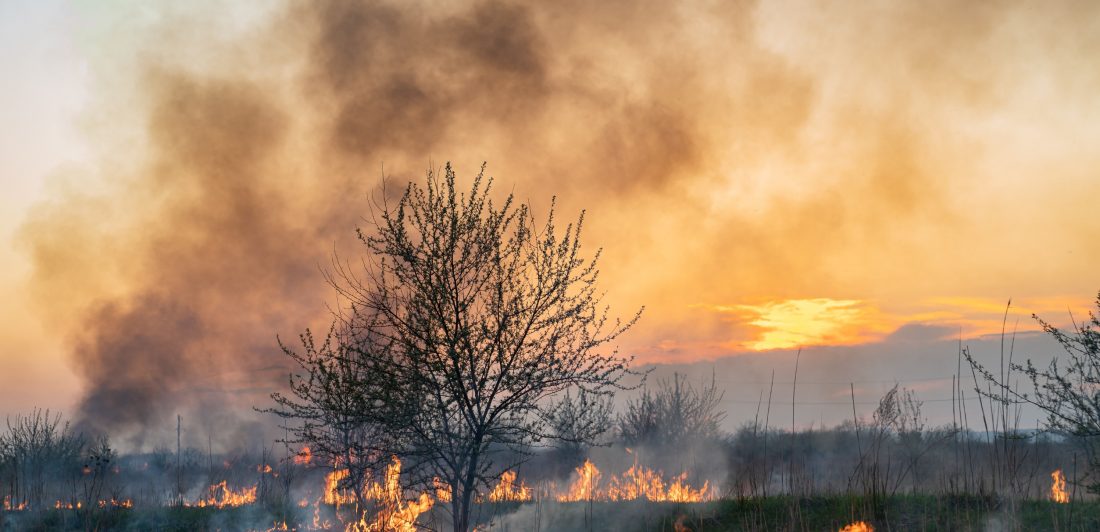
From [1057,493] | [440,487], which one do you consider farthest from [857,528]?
[1057,493]

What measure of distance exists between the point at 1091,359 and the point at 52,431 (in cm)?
3273

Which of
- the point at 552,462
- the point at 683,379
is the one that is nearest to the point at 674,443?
the point at 683,379

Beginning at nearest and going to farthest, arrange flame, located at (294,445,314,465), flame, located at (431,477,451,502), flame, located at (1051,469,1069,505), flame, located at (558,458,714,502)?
flame, located at (431,477,451,502) < flame, located at (1051,469,1069,505) < flame, located at (294,445,314,465) < flame, located at (558,458,714,502)

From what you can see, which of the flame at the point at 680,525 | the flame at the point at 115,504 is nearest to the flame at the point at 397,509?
the flame at the point at 680,525

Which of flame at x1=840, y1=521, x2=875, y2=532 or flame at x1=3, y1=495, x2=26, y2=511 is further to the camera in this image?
flame at x1=3, y1=495, x2=26, y2=511

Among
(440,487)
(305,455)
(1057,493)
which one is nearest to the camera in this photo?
(440,487)

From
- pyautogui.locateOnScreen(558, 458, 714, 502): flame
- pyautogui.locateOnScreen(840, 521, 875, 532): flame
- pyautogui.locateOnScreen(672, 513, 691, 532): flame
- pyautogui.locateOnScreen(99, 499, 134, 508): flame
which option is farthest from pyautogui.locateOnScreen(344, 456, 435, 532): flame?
pyautogui.locateOnScreen(99, 499, 134, 508): flame

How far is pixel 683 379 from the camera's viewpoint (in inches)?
1255

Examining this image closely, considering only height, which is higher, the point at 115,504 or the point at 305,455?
the point at 305,455

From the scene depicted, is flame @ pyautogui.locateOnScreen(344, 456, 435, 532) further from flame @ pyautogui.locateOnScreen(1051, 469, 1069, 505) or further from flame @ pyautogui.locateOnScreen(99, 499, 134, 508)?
flame @ pyautogui.locateOnScreen(1051, 469, 1069, 505)

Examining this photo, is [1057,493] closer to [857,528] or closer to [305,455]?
[857,528]

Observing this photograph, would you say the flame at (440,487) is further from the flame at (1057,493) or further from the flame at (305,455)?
the flame at (1057,493)

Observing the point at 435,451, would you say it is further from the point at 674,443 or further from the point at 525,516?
the point at 674,443

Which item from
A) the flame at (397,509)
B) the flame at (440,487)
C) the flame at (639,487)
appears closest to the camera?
the flame at (440,487)
